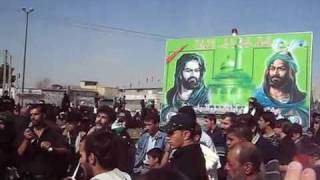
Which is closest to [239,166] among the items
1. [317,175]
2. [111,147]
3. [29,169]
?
[111,147]

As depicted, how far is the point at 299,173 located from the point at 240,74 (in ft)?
23.5

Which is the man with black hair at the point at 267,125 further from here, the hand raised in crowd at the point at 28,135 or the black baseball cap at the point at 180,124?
the hand raised in crowd at the point at 28,135

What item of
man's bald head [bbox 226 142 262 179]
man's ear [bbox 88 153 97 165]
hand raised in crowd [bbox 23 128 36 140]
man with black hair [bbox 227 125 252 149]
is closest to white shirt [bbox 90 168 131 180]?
man's ear [bbox 88 153 97 165]

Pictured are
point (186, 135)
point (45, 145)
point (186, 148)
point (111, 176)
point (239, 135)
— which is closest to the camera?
point (111, 176)

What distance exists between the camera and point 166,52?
13.6m

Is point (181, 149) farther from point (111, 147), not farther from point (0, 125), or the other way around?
point (0, 125)

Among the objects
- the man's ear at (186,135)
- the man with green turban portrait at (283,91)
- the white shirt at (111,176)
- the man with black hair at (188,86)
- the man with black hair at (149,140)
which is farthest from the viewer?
the man with black hair at (188,86)

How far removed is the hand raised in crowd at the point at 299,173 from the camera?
15.9 feet

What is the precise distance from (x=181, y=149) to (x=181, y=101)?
8.31 meters

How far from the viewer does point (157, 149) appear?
20.8 ft

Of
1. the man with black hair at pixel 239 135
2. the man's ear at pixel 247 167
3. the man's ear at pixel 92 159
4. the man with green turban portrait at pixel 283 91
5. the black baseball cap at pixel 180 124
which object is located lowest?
the man's ear at pixel 247 167

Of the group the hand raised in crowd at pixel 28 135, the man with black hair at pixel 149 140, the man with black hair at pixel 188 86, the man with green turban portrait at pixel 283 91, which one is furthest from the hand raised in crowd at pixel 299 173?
the man with black hair at pixel 188 86


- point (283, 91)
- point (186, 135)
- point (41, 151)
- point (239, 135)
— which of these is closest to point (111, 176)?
point (186, 135)

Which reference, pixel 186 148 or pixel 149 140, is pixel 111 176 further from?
pixel 149 140
